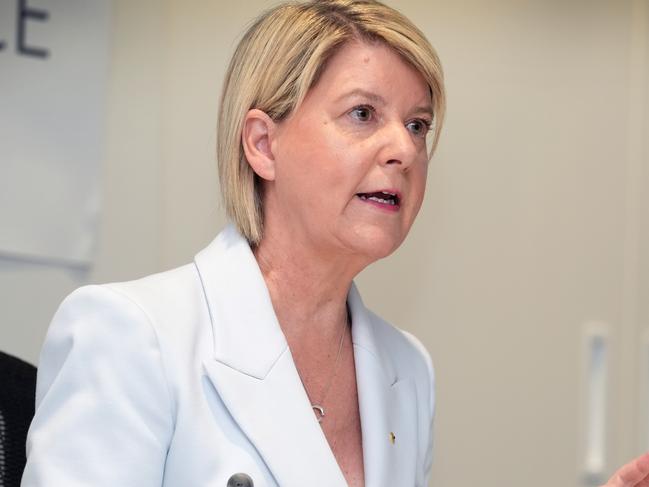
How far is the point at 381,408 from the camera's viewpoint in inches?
86.5

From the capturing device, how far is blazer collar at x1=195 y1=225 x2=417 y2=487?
1.92 m

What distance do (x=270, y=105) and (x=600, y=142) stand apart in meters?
1.58

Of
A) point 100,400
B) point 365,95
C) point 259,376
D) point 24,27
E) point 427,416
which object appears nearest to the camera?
point 100,400

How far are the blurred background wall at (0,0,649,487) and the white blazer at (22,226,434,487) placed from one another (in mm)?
1251

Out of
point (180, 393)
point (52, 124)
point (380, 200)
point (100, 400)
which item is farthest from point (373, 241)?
point (52, 124)

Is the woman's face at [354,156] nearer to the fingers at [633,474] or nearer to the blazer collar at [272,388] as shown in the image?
the blazer collar at [272,388]

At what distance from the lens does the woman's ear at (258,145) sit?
7.03 ft

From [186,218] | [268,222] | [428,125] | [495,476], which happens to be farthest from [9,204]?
→ [495,476]

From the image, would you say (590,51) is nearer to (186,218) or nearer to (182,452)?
(186,218)

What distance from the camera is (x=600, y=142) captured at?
3414 mm

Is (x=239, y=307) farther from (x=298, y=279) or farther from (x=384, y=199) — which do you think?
(x=384, y=199)

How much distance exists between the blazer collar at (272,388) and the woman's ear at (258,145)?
0.41 feet

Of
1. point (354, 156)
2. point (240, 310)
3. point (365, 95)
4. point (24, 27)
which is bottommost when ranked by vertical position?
point (240, 310)

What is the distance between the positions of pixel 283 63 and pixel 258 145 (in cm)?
16
